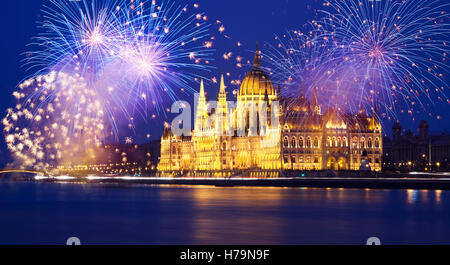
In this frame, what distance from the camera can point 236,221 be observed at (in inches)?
2266

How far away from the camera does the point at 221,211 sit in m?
66.9

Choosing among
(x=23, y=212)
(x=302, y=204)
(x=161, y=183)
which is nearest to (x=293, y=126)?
(x=161, y=183)

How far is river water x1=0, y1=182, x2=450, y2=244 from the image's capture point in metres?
→ 47.3

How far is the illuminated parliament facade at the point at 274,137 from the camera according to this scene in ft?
479

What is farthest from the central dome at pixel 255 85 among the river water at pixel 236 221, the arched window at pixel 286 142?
the river water at pixel 236 221

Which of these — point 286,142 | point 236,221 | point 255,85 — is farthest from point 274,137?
point 236,221

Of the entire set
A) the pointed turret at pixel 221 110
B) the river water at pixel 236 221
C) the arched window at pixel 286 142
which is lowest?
the river water at pixel 236 221

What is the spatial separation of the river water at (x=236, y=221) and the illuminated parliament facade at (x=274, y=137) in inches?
2497

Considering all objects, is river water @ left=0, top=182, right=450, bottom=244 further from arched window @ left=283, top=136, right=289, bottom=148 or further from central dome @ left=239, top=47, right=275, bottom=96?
central dome @ left=239, top=47, right=275, bottom=96

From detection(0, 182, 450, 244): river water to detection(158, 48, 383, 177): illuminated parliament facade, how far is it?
63.4 metres

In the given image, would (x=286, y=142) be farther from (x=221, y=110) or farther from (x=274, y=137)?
(x=221, y=110)

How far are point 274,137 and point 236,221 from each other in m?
92.8

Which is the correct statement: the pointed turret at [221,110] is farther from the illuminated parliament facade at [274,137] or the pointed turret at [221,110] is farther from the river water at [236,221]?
the river water at [236,221]
